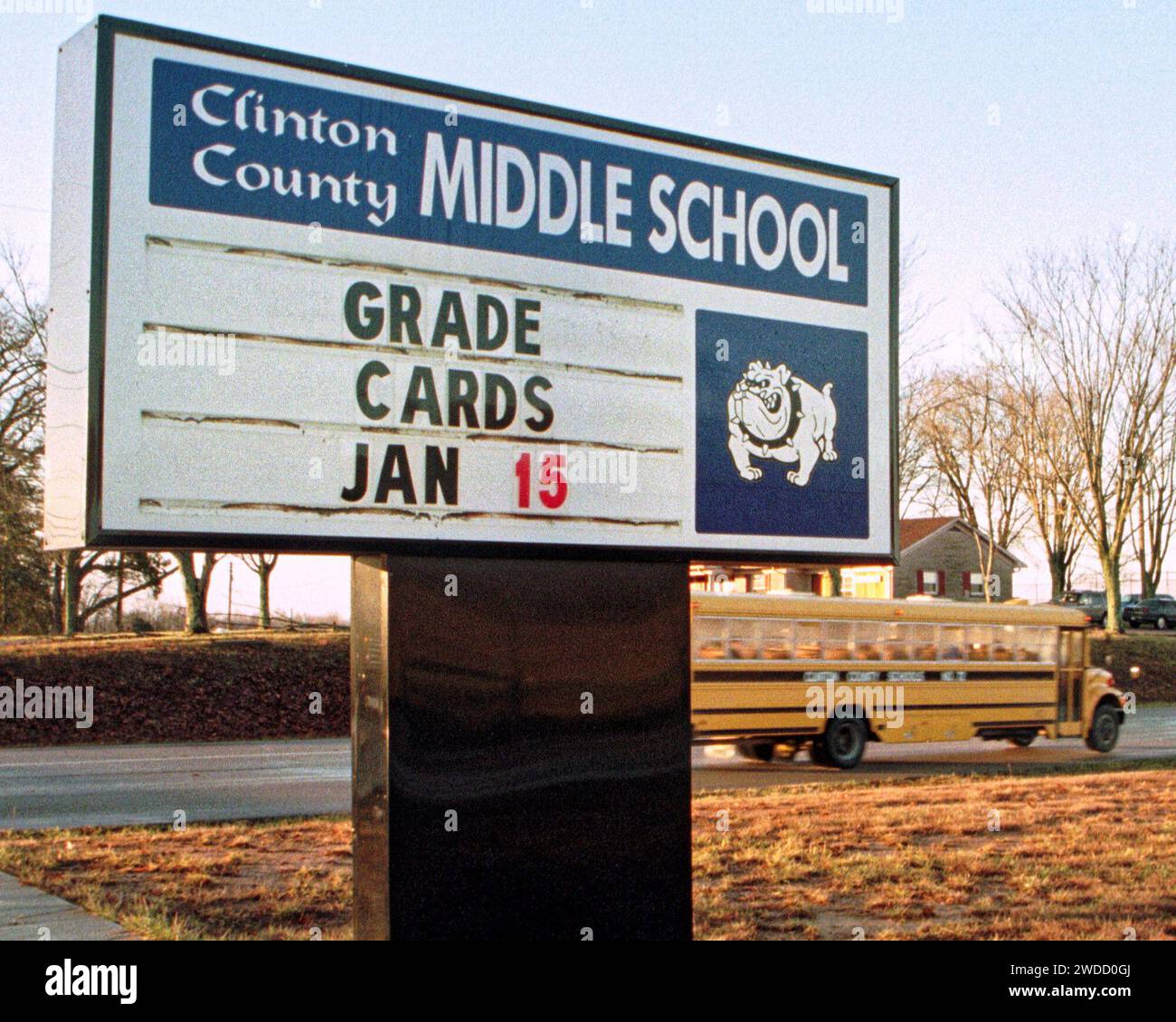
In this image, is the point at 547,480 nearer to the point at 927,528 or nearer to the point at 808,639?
the point at 808,639

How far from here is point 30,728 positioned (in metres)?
21.6

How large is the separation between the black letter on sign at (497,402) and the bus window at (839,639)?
1385cm

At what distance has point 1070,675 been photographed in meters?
22.2

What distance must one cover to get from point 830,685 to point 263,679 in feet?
39.1

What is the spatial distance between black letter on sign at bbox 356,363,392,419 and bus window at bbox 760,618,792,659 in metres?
13.3

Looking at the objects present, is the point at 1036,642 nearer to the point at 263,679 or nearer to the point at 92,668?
the point at 263,679

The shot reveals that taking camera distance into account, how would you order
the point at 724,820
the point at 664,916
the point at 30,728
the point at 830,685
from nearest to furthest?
the point at 664,916, the point at 724,820, the point at 830,685, the point at 30,728

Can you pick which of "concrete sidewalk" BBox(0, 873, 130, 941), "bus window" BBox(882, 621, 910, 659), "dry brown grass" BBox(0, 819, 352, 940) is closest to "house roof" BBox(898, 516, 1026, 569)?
"bus window" BBox(882, 621, 910, 659)

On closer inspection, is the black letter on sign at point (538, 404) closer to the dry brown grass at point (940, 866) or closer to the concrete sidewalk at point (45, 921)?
the dry brown grass at point (940, 866)

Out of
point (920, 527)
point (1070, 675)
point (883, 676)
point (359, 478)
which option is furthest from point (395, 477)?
point (920, 527)

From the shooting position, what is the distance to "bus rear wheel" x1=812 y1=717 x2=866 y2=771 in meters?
18.3

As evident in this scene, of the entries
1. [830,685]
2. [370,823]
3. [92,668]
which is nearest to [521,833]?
[370,823]

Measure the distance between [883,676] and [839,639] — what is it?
1.00 metres

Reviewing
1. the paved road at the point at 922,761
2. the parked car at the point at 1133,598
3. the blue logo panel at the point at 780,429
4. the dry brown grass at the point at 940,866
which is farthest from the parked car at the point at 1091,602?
the blue logo panel at the point at 780,429
